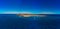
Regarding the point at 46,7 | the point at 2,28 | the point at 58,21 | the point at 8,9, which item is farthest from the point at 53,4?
the point at 2,28

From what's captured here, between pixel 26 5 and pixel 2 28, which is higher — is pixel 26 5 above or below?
above

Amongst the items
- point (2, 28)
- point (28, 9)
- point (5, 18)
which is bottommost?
point (2, 28)

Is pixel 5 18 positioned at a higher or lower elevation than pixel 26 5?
lower

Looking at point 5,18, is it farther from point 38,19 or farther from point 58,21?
point 58,21

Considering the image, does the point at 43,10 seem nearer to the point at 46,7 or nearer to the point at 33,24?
the point at 46,7

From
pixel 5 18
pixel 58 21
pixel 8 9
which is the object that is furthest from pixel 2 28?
pixel 58 21
